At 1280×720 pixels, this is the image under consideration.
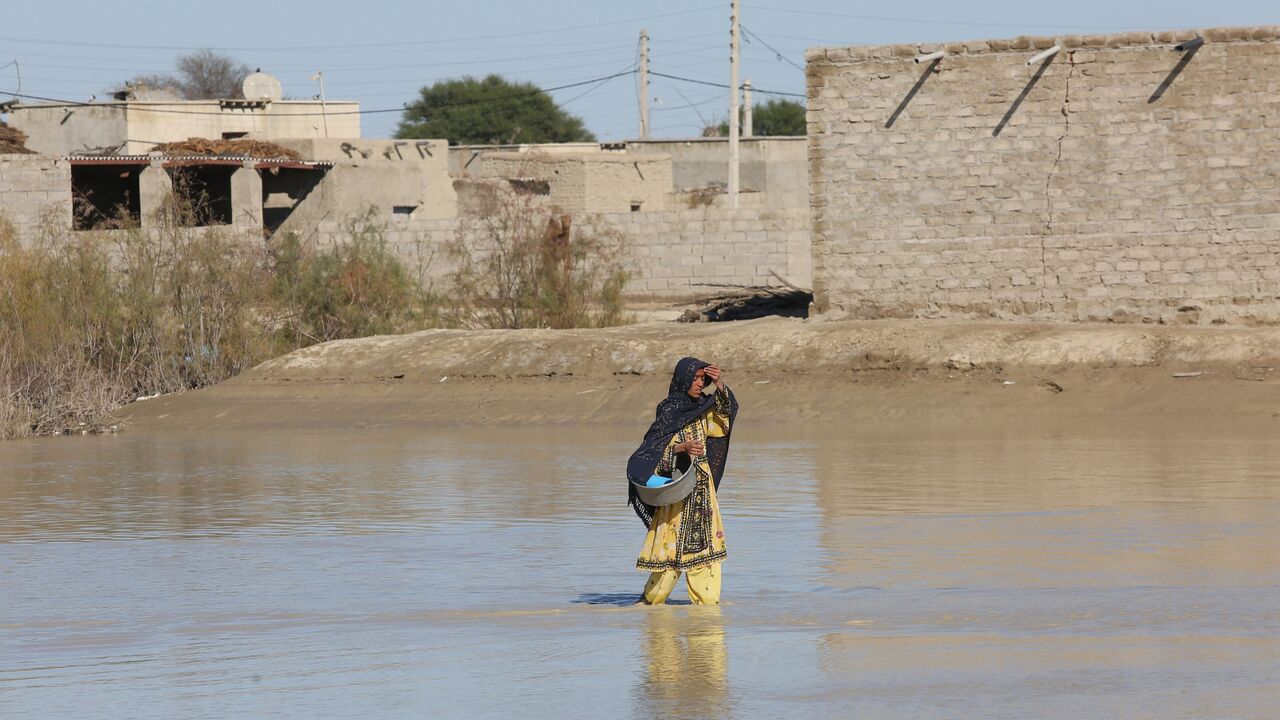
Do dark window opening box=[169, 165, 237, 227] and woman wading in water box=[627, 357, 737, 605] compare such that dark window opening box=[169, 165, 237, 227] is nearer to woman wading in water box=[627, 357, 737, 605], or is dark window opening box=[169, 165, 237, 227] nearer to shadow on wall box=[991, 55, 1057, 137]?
shadow on wall box=[991, 55, 1057, 137]

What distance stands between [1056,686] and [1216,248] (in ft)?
48.5

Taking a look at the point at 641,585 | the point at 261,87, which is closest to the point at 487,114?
the point at 261,87

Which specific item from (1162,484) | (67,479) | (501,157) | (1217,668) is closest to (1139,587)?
(1217,668)

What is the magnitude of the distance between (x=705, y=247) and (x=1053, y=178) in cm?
684

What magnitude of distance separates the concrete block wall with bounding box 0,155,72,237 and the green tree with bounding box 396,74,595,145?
45.5m

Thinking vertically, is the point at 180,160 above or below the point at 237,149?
below

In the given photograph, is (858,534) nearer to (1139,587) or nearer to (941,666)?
(1139,587)

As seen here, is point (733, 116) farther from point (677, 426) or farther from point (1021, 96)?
point (677, 426)

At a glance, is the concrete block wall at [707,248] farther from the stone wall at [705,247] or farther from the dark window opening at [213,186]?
the dark window opening at [213,186]

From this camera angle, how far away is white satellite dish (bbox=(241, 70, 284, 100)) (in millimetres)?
49219

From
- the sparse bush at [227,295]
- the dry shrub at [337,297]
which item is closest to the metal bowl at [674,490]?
the sparse bush at [227,295]

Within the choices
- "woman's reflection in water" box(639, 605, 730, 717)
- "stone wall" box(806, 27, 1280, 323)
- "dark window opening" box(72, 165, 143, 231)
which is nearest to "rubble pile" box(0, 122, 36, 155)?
"dark window opening" box(72, 165, 143, 231)

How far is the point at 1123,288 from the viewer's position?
20.3 meters

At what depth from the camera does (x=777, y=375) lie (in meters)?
20.9
